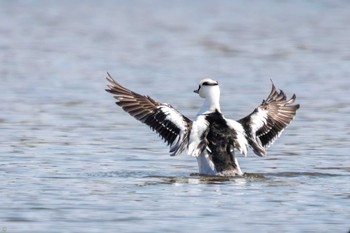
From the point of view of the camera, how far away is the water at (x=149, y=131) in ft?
38.8

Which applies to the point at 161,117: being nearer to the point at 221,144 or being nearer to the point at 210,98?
the point at 210,98

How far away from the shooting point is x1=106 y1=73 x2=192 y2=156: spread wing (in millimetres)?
14312

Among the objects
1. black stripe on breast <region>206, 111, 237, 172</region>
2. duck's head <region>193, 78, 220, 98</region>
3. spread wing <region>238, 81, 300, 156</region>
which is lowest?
black stripe on breast <region>206, 111, 237, 172</region>

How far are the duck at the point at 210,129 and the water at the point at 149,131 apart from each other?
0.85ft

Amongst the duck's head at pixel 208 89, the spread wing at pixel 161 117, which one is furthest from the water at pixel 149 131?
the duck's head at pixel 208 89

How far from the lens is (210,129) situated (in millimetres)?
14312

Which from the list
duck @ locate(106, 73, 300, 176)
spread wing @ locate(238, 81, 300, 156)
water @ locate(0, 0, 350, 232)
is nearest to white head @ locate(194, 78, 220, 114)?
duck @ locate(106, 73, 300, 176)

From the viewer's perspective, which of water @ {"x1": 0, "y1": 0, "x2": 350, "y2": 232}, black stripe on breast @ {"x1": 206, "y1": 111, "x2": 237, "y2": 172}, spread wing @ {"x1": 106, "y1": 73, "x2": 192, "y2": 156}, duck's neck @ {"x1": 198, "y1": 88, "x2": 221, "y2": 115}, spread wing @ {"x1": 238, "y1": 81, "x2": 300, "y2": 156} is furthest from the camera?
duck's neck @ {"x1": 198, "y1": 88, "x2": 221, "y2": 115}

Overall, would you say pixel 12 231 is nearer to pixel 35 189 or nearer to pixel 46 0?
pixel 35 189

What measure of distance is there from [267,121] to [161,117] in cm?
129

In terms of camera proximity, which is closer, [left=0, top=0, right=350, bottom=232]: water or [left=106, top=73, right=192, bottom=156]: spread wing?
[left=0, top=0, right=350, bottom=232]: water

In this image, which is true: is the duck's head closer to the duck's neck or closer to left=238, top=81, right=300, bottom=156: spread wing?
the duck's neck

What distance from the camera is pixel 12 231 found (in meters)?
10.9

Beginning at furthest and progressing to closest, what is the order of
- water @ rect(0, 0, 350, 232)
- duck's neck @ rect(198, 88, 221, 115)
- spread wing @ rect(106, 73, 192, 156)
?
duck's neck @ rect(198, 88, 221, 115) → spread wing @ rect(106, 73, 192, 156) → water @ rect(0, 0, 350, 232)
